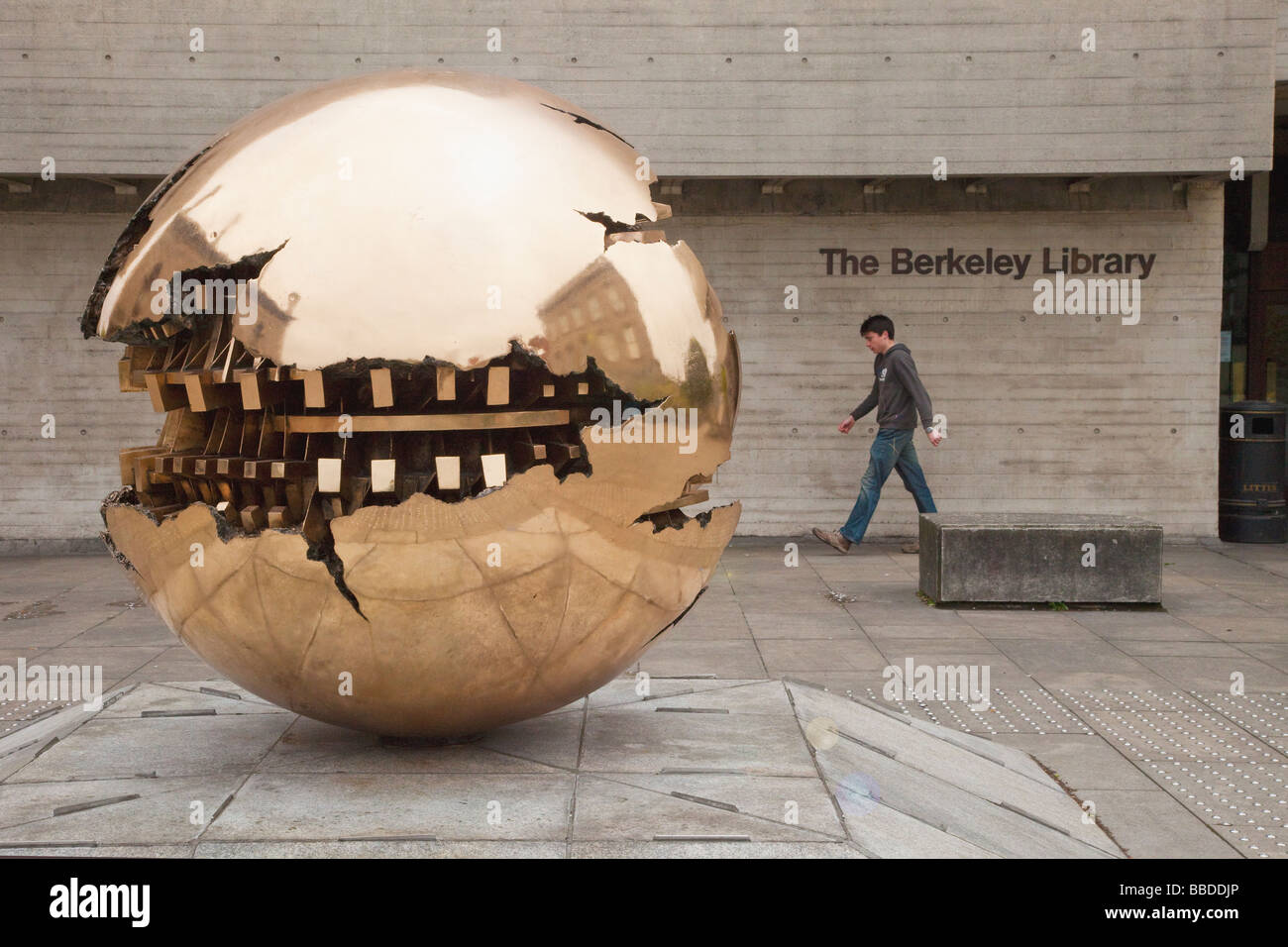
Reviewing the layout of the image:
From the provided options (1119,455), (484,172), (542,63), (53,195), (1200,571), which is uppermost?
(542,63)

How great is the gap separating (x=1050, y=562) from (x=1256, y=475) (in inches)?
199

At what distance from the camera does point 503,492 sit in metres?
3.62

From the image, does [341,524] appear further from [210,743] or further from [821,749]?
[821,749]

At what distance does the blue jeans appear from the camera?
1100cm

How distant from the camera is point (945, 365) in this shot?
41.8 feet

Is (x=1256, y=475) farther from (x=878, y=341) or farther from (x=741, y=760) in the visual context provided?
(x=741, y=760)

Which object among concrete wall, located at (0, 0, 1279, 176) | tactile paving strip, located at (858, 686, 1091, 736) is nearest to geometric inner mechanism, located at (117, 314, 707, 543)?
tactile paving strip, located at (858, 686, 1091, 736)

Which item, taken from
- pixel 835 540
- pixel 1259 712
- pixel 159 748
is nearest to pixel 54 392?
pixel 835 540

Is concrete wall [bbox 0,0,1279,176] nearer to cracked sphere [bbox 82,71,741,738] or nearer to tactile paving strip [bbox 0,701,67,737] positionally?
tactile paving strip [bbox 0,701,67,737]

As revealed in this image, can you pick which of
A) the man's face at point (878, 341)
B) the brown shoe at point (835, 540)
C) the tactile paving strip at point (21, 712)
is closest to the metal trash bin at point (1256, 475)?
the man's face at point (878, 341)

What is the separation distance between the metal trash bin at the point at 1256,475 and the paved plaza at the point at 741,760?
469cm
